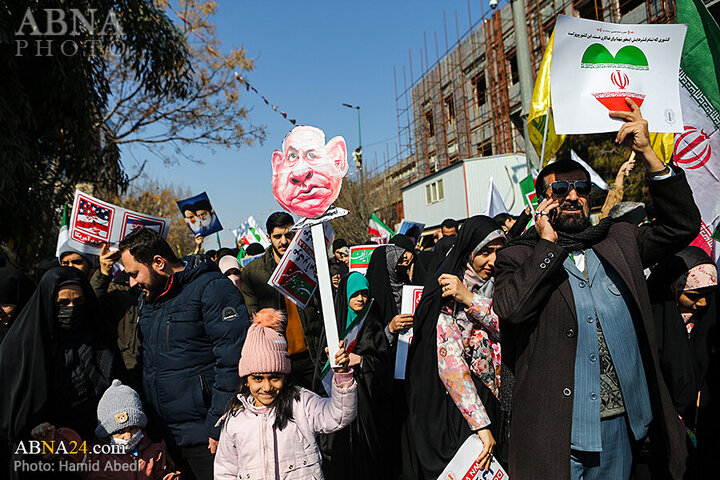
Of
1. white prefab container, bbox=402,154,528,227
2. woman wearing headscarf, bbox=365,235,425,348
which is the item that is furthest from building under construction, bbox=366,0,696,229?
woman wearing headscarf, bbox=365,235,425,348

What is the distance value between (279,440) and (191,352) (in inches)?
32.3

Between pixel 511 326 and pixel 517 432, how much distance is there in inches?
19.5

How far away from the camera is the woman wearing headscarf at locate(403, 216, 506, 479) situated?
300 centimetres

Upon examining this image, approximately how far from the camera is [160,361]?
131 inches

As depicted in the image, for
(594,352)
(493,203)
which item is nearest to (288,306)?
(594,352)

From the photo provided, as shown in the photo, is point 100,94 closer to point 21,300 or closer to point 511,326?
point 21,300

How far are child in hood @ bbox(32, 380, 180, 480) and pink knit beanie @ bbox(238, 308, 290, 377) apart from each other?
2.44ft

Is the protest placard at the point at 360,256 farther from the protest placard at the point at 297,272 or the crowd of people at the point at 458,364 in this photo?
the protest placard at the point at 297,272

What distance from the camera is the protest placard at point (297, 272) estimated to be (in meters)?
3.42

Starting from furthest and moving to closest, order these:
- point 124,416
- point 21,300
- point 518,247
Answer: point 21,300 < point 124,416 < point 518,247

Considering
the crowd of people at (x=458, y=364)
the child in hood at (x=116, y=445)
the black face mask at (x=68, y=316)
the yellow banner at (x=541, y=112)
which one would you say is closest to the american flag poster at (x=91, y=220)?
the crowd of people at (x=458, y=364)

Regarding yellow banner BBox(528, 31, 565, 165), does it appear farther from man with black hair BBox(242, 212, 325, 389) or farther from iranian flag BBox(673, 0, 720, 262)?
man with black hair BBox(242, 212, 325, 389)

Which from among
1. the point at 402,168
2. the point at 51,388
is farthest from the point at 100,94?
the point at 402,168

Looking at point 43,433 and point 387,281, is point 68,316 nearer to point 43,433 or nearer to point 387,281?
point 43,433
